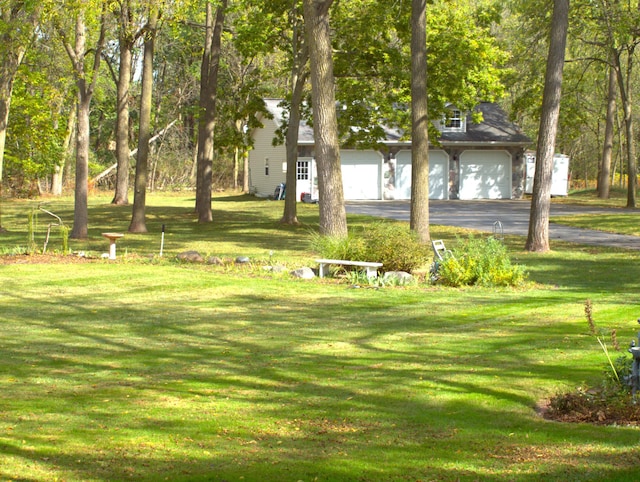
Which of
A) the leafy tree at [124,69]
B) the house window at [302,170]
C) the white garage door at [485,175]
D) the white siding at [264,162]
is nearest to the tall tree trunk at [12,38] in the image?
the leafy tree at [124,69]

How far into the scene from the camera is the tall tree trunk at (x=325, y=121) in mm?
19172

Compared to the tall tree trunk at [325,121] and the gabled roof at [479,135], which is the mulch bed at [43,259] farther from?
the gabled roof at [479,135]

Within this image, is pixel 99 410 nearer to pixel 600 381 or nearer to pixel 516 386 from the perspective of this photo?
pixel 516 386

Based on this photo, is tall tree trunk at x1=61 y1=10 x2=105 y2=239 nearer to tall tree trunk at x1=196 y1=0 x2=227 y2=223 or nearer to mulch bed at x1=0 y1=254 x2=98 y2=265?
mulch bed at x1=0 y1=254 x2=98 y2=265

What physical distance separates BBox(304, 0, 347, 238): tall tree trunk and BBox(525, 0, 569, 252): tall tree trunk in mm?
5026

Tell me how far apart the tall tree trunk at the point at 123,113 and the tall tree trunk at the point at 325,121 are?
6.68 meters

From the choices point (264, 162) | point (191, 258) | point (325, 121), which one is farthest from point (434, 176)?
point (191, 258)

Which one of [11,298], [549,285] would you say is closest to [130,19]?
[11,298]

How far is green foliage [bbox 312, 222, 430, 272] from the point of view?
53.2 ft

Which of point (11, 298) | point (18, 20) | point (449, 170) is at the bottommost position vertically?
point (11, 298)

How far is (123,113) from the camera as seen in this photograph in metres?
33.0

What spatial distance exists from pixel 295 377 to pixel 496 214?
91.7 feet

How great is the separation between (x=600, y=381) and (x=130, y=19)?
67.7ft

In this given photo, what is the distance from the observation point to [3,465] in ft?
18.1
